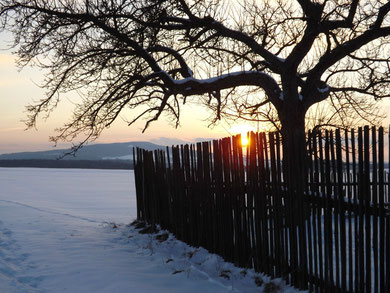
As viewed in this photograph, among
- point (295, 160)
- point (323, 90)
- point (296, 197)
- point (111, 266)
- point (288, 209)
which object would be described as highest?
point (323, 90)

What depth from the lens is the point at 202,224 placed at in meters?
7.22

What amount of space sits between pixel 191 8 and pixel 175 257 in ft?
20.0

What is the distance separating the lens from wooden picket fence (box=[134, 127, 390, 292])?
3.94 meters

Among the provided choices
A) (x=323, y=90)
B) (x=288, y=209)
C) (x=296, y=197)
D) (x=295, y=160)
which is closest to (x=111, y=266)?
(x=288, y=209)

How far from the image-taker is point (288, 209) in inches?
201

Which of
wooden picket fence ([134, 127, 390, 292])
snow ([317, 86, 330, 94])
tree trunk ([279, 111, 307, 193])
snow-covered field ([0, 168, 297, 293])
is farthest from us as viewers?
snow ([317, 86, 330, 94])

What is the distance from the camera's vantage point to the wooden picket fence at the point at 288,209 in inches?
155

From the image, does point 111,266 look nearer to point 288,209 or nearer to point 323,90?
point 288,209

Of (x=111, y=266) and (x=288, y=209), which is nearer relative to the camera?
(x=288, y=209)

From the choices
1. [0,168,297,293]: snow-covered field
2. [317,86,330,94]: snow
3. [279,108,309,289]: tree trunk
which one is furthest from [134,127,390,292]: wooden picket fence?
[317,86,330,94]: snow

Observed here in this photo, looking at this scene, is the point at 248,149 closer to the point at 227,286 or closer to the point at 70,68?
the point at 227,286

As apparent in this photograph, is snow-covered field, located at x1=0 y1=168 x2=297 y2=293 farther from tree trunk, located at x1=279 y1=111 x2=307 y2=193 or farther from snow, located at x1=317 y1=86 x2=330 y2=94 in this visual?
snow, located at x1=317 y1=86 x2=330 y2=94

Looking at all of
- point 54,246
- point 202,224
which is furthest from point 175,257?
point 54,246

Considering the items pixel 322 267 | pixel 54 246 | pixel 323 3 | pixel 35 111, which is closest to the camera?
pixel 322 267
